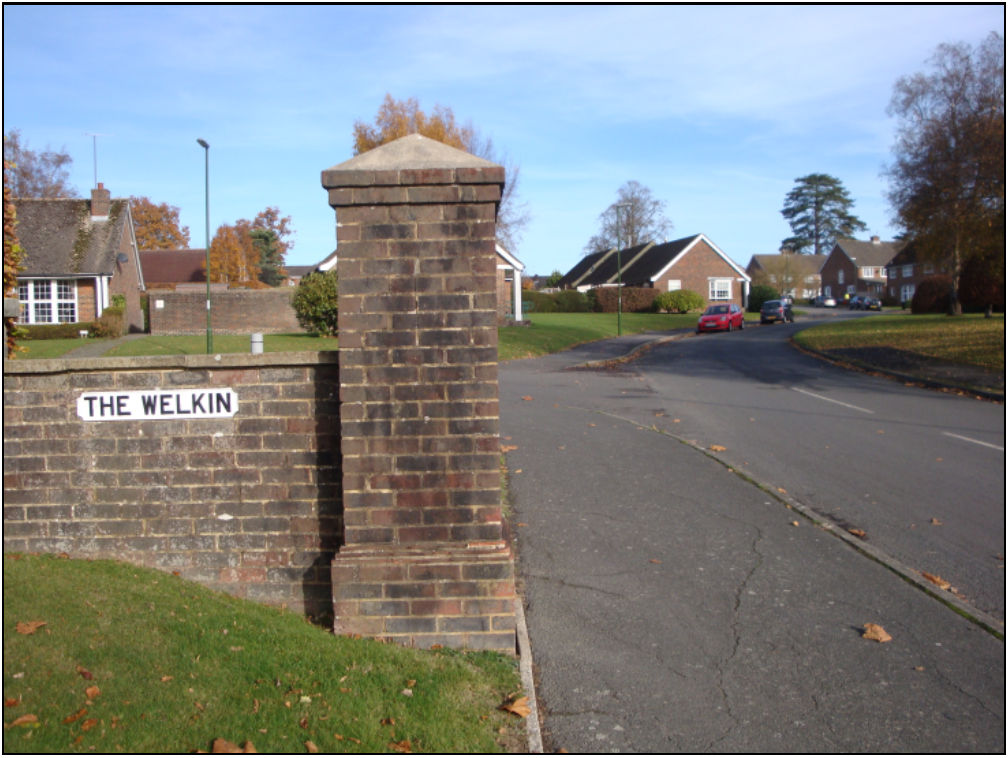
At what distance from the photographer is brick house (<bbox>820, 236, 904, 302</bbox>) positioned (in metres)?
104

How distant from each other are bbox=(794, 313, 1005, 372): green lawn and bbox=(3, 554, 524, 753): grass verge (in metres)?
20.6

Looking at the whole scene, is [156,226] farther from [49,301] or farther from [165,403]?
[165,403]

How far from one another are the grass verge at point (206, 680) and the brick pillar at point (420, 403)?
0.30 metres

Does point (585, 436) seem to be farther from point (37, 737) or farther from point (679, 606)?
point (37, 737)

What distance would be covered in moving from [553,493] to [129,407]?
415cm

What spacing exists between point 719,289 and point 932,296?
16953 millimetres

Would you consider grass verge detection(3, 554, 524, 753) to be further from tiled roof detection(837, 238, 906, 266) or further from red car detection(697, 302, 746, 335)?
tiled roof detection(837, 238, 906, 266)

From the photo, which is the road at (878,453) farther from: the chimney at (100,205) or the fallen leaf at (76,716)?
the chimney at (100,205)

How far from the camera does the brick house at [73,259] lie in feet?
116

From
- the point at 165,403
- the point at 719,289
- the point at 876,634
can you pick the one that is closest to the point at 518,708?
the point at 876,634

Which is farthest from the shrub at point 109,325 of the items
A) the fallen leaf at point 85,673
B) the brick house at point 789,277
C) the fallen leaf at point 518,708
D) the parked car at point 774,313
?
the brick house at point 789,277

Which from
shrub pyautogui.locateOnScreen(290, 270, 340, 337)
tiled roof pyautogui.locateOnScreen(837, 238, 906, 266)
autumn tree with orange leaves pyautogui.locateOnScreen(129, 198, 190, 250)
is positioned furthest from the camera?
tiled roof pyautogui.locateOnScreen(837, 238, 906, 266)

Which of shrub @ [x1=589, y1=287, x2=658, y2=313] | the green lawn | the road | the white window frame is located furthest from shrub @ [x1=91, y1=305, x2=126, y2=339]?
the white window frame

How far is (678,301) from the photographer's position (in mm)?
60562
